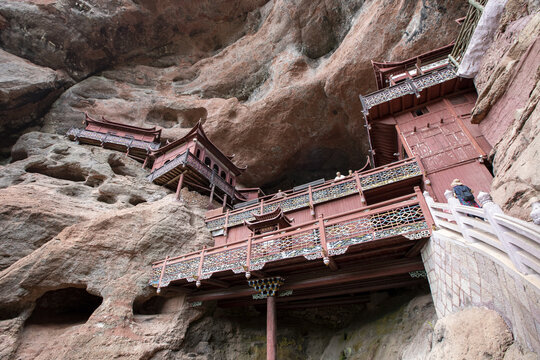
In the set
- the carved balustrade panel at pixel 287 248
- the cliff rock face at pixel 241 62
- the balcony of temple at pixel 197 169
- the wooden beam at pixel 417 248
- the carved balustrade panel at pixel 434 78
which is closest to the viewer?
the wooden beam at pixel 417 248

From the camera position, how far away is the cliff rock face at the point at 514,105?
4.78 meters

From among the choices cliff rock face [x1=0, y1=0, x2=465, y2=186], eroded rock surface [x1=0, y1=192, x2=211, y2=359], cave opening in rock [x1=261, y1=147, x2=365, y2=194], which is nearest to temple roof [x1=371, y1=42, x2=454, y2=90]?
cliff rock face [x1=0, y1=0, x2=465, y2=186]

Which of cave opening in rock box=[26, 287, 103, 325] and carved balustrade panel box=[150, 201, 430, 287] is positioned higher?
carved balustrade panel box=[150, 201, 430, 287]

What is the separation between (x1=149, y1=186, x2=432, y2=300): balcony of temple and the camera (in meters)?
7.04

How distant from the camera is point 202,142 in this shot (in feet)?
69.6

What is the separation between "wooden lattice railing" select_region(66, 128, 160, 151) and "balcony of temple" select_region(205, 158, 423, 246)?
12946mm

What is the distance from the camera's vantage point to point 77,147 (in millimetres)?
21312

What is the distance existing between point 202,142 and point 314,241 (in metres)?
15.7

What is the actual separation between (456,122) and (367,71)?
9.62m

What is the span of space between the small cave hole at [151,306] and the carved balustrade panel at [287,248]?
5367mm

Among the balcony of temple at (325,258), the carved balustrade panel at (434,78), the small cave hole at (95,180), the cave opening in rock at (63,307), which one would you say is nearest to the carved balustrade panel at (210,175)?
the small cave hole at (95,180)

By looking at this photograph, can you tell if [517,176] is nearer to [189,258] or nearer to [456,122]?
[456,122]

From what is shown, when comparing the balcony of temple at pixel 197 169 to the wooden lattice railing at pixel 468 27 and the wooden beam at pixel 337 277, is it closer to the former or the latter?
the wooden beam at pixel 337 277

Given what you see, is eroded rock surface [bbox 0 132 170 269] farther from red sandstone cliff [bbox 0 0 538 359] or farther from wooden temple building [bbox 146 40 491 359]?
wooden temple building [bbox 146 40 491 359]
